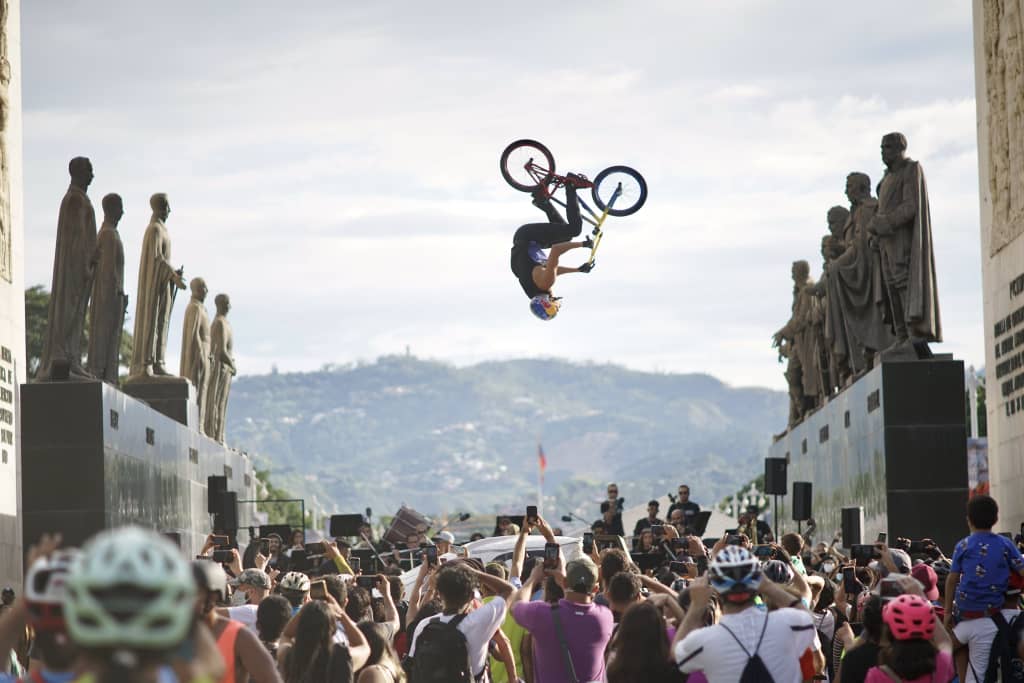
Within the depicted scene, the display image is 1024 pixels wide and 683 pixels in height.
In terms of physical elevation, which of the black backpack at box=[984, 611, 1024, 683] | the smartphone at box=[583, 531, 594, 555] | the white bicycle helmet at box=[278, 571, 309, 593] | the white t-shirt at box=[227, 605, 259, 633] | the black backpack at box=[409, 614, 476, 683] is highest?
the white bicycle helmet at box=[278, 571, 309, 593]

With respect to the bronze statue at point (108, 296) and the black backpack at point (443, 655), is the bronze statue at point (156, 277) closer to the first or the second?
the bronze statue at point (108, 296)

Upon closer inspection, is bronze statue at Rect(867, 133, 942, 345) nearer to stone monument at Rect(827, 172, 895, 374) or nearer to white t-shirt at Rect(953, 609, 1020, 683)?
stone monument at Rect(827, 172, 895, 374)

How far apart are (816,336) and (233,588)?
23.5 m

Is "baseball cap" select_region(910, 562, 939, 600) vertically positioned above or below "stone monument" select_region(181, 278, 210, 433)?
below

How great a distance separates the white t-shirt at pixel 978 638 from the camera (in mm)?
11852

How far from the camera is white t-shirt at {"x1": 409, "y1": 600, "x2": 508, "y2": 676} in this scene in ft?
33.6

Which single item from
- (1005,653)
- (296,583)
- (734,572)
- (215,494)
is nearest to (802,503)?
(215,494)

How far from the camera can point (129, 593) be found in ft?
13.3

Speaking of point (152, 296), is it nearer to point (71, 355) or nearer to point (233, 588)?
point (71, 355)

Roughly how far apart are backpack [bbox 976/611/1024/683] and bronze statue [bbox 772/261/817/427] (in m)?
23.0

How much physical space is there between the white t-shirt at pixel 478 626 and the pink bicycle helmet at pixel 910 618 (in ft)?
9.30

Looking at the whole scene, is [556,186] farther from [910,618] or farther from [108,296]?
[910,618]

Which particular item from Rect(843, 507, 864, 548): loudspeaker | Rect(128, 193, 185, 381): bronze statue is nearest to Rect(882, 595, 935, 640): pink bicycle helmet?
Rect(843, 507, 864, 548): loudspeaker

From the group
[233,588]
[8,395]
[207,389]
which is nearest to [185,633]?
[233,588]
